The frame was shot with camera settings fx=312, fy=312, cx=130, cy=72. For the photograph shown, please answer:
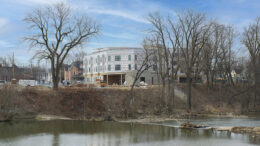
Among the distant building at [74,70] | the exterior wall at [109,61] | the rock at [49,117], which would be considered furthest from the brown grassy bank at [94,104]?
the distant building at [74,70]

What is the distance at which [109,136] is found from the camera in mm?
30406

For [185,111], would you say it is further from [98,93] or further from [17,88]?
[17,88]

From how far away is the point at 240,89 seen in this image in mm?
62125

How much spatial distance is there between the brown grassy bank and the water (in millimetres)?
6207

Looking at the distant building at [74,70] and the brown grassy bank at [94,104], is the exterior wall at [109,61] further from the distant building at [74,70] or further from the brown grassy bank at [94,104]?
the distant building at [74,70]

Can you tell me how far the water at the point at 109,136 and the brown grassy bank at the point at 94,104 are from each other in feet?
20.4

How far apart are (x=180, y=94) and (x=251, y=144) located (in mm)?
33152

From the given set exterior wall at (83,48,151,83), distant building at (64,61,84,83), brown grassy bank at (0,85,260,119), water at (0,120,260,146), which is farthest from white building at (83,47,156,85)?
water at (0,120,260,146)

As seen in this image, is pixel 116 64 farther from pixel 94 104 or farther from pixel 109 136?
pixel 109 136

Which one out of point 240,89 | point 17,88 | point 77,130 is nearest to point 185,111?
point 240,89

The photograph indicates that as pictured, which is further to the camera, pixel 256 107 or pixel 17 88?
pixel 256 107

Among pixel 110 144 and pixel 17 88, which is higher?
pixel 17 88

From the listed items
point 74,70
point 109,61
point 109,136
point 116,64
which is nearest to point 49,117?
point 109,136

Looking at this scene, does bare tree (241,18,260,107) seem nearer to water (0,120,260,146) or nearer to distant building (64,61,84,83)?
water (0,120,260,146)
